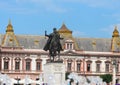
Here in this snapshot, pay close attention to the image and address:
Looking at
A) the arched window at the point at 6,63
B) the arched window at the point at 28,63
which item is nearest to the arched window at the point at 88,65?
the arched window at the point at 28,63

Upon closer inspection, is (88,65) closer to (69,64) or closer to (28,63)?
(69,64)

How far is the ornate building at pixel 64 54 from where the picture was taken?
8006 centimetres

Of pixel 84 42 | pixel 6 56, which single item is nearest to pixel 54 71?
pixel 6 56

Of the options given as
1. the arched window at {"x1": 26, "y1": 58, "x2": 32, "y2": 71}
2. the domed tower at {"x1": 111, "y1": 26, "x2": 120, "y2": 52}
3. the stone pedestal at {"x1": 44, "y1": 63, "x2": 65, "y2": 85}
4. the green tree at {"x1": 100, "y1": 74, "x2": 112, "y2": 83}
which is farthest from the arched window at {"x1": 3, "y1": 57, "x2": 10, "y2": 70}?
the stone pedestal at {"x1": 44, "y1": 63, "x2": 65, "y2": 85}

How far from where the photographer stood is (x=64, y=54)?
273ft

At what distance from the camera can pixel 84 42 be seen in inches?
3393

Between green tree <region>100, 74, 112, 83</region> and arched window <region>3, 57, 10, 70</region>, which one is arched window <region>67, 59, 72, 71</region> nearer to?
green tree <region>100, 74, 112, 83</region>

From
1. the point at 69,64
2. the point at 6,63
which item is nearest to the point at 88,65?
the point at 69,64

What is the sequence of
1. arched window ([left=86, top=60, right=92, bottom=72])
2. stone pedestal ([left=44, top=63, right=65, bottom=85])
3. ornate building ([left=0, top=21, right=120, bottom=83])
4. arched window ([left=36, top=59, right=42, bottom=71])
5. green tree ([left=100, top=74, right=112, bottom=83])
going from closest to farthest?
1. stone pedestal ([left=44, top=63, right=65, bottom=85])
2. ornate building ([left=0, top=21, right=120, bottom=83])
3. green tree ([left=100, top=74, right=112, bottom=83])
4. arched window ([left=36, top=59, right=42, bottom=71])
5. arched window ([left=86, top=60, right=92, bottom=72])

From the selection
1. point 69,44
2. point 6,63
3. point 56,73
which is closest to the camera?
point 56,73

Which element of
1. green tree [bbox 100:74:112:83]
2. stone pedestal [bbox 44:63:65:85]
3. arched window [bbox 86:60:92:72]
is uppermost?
stone pedestal [bbox 44:63:65:85]

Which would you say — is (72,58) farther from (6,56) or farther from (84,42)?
(6,56)

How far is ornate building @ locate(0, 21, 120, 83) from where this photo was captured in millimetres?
80062

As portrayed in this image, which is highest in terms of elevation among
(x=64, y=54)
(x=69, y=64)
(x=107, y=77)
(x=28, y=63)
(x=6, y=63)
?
(x=64, y=54)
